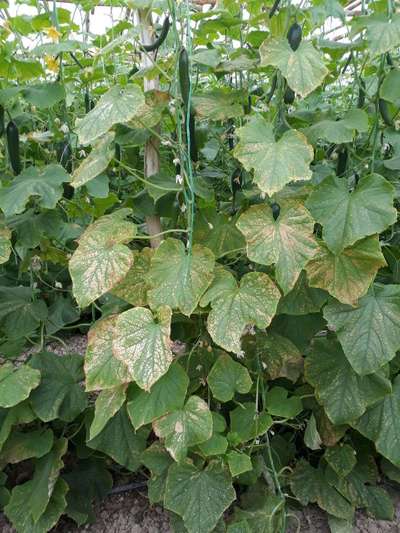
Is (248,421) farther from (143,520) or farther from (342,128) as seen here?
(342,128)

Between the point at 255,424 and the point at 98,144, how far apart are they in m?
0.88

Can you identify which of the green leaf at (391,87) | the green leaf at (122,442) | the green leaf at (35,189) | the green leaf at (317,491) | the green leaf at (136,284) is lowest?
the green leaf at (317,491)

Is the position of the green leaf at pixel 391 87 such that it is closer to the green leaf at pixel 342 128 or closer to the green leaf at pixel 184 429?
the green leaf at pixel 342 128

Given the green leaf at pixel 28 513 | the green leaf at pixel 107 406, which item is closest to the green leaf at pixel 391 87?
the green leaf at pixel 107 406

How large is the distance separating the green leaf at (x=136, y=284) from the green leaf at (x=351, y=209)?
463 millimetres

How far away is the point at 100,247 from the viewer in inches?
49.7

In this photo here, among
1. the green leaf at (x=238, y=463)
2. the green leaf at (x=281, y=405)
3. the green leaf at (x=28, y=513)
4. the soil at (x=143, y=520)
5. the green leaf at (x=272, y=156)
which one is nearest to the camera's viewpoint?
the green leaf at (x=272, y=156)

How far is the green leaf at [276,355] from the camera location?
4.99 ft

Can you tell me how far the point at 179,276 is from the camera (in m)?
1.26

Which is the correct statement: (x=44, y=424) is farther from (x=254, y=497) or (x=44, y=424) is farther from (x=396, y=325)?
(x=396, y=325)

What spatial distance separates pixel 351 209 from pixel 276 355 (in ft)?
1.67

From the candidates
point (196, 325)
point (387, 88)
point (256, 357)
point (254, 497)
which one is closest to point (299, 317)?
point (256, 357)

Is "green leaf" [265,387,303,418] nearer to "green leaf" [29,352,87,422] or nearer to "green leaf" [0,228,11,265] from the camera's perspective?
"green leaf" [29,352,87,422]

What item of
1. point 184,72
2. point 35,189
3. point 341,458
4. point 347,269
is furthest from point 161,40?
point 341,458
